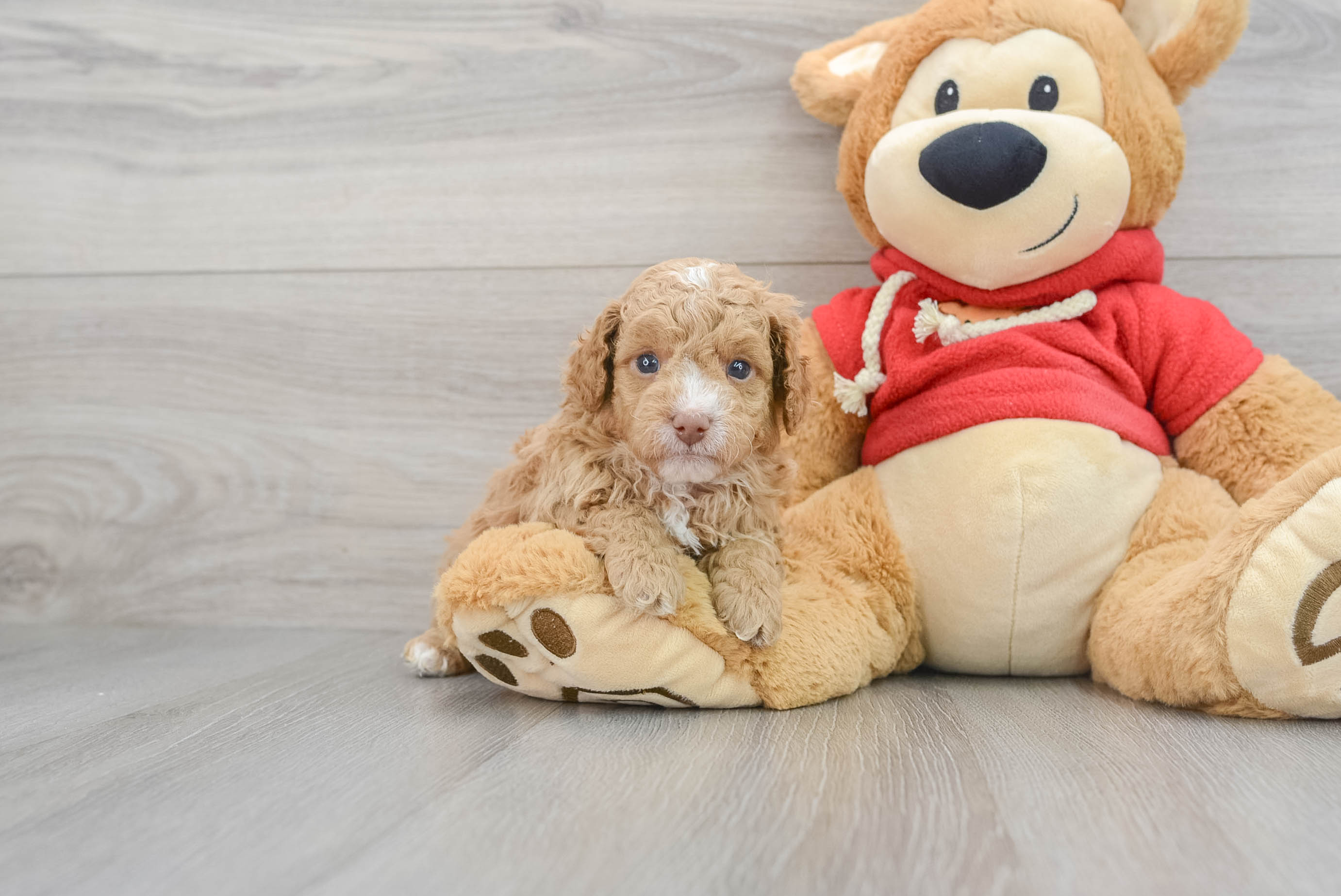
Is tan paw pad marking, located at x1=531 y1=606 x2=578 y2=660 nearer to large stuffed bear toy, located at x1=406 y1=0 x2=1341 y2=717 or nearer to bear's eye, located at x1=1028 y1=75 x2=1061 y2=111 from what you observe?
large stuffed bear toy, located at x1=406 y1=0 x2=1341 y2=717

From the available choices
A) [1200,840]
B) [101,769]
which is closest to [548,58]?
[101,769]

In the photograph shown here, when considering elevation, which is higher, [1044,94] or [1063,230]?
[1044,94]

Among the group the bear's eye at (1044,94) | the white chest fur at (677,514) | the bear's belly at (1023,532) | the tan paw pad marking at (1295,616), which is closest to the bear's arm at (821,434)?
the bear's belly at (1023,532)

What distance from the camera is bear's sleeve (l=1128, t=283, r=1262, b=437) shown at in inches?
40.9

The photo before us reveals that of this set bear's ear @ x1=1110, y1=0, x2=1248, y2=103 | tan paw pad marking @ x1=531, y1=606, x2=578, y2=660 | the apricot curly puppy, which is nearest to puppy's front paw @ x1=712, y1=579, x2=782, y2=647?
the apricot curly puppy

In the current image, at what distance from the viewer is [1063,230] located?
1.02 meters

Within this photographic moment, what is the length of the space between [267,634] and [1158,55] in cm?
139

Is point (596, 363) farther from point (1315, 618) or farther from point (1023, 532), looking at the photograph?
point (1315, 618)

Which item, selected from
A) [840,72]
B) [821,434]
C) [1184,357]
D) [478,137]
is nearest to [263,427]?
[478,137]

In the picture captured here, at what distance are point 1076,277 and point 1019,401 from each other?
0.17 meters

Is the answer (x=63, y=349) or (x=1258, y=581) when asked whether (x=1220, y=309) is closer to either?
(x=1258, y=581)

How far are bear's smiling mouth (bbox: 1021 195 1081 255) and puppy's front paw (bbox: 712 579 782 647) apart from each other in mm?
474

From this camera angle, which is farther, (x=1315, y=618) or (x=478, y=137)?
(x=478, y=137)

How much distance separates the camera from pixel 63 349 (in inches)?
57.5
